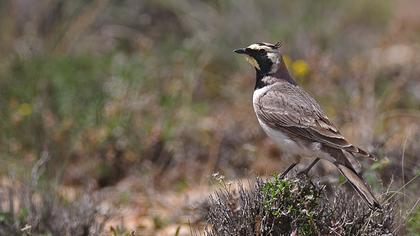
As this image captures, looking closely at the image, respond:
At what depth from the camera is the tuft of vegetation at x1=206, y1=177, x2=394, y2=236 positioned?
4.32 meters

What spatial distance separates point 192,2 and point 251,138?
149 inches

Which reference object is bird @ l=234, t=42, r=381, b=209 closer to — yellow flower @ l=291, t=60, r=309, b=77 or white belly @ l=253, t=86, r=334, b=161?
white belly @ l=253, t=86, r=334, b=161

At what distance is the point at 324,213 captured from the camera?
174 inches

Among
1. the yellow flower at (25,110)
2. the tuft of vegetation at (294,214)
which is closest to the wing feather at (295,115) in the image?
the tuft of vegetation at (294,214)

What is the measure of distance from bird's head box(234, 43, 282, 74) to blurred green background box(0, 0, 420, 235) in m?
0.74

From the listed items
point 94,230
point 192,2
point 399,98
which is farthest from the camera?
point 192,2

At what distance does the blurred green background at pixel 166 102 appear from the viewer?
6.60m

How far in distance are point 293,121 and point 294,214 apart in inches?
35.7

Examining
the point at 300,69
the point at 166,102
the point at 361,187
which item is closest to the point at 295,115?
the point at 361,187

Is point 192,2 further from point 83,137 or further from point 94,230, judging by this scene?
point 94,230

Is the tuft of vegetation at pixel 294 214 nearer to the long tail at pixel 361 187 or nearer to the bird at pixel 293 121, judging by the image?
the long tail at pixel 361 187

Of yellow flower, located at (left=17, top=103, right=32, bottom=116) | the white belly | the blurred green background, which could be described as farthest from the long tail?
yellow flower, located at (left=17, top=103, right=32, bottom=116)

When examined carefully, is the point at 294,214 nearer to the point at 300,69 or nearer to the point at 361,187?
the point at 361,187

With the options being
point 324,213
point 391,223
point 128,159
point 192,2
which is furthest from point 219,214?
point 192,2
